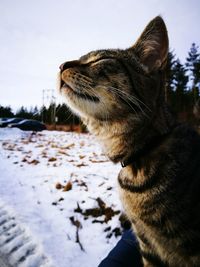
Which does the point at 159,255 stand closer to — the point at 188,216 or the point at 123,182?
the point at 188,216

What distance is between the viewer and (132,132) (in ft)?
4.38

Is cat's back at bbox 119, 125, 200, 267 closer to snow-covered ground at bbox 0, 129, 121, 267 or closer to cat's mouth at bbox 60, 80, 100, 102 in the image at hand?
cat's mouth at bbox 60, 80, 100, 102

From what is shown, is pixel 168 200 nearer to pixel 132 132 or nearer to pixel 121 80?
pixel 132 132

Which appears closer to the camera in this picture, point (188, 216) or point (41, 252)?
point (188, 216)

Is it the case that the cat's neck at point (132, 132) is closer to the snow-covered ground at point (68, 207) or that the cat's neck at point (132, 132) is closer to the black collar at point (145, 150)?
the black collar at point (145, 150)

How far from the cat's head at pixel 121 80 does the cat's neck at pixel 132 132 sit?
5cm

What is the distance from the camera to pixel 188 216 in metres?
1.11

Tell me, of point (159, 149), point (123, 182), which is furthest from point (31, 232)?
point (159, 149)

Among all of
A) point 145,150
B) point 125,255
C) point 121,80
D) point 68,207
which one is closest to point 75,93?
point 121,80

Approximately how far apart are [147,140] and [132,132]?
0.33 ft

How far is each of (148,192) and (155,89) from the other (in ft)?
2.07

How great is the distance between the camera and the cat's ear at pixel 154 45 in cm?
144

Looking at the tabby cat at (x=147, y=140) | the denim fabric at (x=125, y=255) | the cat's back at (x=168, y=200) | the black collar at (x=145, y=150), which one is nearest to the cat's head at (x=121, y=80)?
the tabby cat at (x=147, y=140)

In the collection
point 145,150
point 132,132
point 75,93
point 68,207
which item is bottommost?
point 68,207
